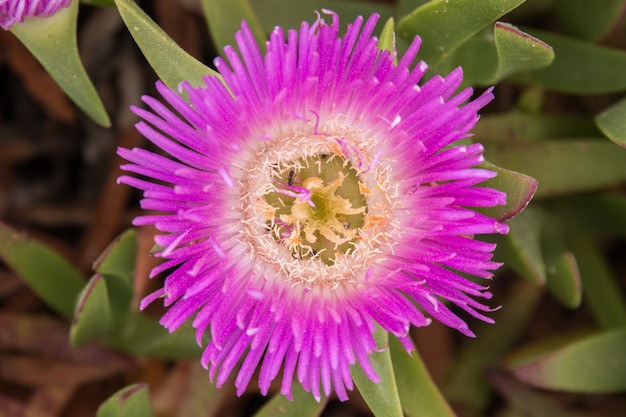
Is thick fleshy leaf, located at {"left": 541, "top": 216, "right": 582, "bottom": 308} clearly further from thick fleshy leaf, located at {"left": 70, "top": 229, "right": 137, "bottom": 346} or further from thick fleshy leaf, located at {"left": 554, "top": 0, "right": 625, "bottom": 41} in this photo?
thick fleshy leaf, located at {"left": 70, "top": 229, "right": 137, "bottom": 346}

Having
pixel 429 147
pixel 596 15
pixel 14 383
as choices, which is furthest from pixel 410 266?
pixel 14 383

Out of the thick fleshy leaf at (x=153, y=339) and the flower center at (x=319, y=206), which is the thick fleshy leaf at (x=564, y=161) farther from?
the thick fleshy leaf at (x=153, y=339)

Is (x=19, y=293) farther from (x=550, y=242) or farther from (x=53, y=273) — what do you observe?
(x=550, y=242)

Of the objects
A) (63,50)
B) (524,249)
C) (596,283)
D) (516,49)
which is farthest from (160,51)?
(596,283)

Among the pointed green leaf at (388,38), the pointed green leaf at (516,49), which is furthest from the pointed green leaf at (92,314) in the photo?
the pointed green leaf at (516,49)

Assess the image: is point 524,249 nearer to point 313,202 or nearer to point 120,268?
point 313,202
